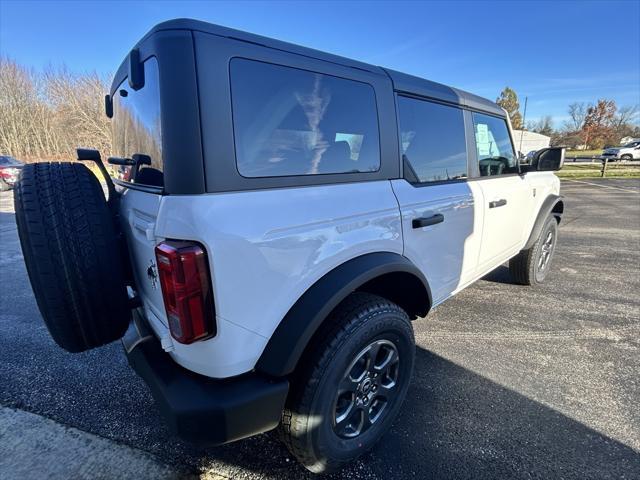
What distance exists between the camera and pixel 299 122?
5.10ft

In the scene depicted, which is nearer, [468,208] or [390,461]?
[390,461]

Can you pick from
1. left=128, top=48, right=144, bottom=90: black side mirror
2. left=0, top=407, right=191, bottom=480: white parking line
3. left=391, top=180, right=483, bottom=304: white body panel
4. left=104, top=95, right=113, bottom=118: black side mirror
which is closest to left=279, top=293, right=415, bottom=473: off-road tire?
left=391, top=180, right=483, bottom=304: white body panel

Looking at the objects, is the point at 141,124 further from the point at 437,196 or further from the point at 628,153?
the point at 628,153

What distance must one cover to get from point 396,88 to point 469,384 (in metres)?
1.99

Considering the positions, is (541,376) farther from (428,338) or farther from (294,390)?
(294,390)

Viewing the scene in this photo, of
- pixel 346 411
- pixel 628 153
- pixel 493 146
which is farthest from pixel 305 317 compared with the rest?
pixel 628 153

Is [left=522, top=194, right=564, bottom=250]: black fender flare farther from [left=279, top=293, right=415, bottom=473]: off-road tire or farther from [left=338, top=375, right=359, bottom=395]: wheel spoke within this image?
[left=338, top=375, right=359, bottom=395]: wheel spoke

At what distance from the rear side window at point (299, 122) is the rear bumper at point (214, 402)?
84 centimetres

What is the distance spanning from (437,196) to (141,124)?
1.68 metres

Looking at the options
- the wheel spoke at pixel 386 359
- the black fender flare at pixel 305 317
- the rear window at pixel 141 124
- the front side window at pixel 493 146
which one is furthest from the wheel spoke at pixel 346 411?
the front side window at pixel 493 146

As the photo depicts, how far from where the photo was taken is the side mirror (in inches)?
126

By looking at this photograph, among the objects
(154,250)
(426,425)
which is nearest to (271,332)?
(154,250)

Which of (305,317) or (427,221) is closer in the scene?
(305,317)

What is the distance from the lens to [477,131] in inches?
110
